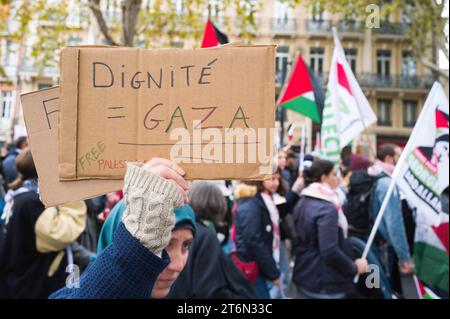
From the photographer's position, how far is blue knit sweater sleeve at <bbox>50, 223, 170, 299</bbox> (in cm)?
126

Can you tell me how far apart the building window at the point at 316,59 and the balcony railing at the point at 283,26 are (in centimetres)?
173

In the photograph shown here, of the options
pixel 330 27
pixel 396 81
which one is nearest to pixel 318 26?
pixel 330 27

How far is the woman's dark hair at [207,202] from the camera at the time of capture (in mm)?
3199

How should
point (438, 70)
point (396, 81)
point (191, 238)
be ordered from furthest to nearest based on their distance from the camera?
point (396, 81), point (438, 70), point (191, 238)

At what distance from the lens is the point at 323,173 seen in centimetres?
386

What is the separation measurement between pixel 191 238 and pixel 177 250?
10 cm

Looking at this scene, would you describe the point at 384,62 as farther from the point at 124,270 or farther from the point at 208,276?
the point at 124,270

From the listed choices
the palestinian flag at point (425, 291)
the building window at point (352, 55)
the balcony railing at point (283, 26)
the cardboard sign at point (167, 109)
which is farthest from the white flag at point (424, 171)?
the building window at point (352, 55)

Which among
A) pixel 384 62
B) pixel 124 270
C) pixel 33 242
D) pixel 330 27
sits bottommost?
pixel 33 242

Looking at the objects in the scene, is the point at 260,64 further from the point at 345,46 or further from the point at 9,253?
the point at 345,46

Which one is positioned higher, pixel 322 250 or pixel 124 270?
pixel 124 270

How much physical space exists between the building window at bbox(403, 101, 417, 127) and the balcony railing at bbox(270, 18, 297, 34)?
8256 millimetres

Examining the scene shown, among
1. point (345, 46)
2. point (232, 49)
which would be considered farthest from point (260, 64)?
point (345, 46)

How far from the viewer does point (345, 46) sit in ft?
92.4
